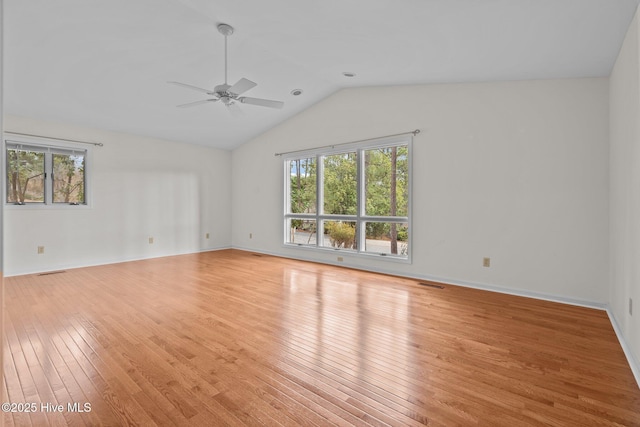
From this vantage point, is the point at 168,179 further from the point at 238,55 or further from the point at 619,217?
the point at 619,217

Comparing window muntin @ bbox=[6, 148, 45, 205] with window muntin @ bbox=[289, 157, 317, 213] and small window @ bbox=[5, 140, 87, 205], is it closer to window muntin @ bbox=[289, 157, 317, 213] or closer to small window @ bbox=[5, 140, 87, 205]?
small window @ bbox=[5, 140, 87, 205]

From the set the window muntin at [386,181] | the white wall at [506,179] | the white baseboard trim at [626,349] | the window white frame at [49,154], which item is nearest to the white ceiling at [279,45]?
the white wall at [506,179]

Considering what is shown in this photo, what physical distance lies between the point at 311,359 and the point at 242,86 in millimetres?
2618

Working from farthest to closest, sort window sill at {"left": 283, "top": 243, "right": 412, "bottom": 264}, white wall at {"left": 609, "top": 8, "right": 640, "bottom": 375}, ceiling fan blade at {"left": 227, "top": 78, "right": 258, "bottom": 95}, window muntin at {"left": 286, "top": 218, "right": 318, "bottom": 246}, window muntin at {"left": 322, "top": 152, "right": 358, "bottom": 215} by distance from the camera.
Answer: window muntin at {"left": 286, "top": 218, "right": 318, "bottom": 246}, window muntin at {"left": 322, "top": 152, "right": 358, "bottom": 215}, window sill at {"left": 283, "top": 243, "right": 412, "bottom": 264}, ceiling fan blade at {"left": 227, "top": 78, "right": 258, "bottom": 95}, white wall at {"left": 609, "top": 8, "right": 640, "bottom": 375}

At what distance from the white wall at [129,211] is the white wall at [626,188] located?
6617mm

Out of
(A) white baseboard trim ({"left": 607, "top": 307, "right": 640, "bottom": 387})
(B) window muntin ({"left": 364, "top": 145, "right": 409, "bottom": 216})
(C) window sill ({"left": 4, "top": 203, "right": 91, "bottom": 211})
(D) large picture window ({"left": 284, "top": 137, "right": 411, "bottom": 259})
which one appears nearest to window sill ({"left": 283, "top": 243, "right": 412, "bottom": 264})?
(D) large picture window ({"left": 284, "top": 137, "right": 411, "bottom": 259})

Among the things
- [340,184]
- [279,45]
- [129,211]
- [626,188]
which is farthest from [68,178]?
[626,188]

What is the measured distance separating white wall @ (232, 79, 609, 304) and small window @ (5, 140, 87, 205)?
15.0 feet

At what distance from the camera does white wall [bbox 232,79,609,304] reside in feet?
10.8

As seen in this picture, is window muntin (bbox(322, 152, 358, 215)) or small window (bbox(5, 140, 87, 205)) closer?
small window (bbox(5, 140, 87, 205))

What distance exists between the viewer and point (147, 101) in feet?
15.2

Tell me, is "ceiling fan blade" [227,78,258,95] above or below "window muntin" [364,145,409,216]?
above

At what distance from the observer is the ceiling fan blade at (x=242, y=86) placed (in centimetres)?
310

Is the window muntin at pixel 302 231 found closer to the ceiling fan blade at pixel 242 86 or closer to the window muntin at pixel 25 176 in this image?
the ceiling fan blade at pixel 242 86
